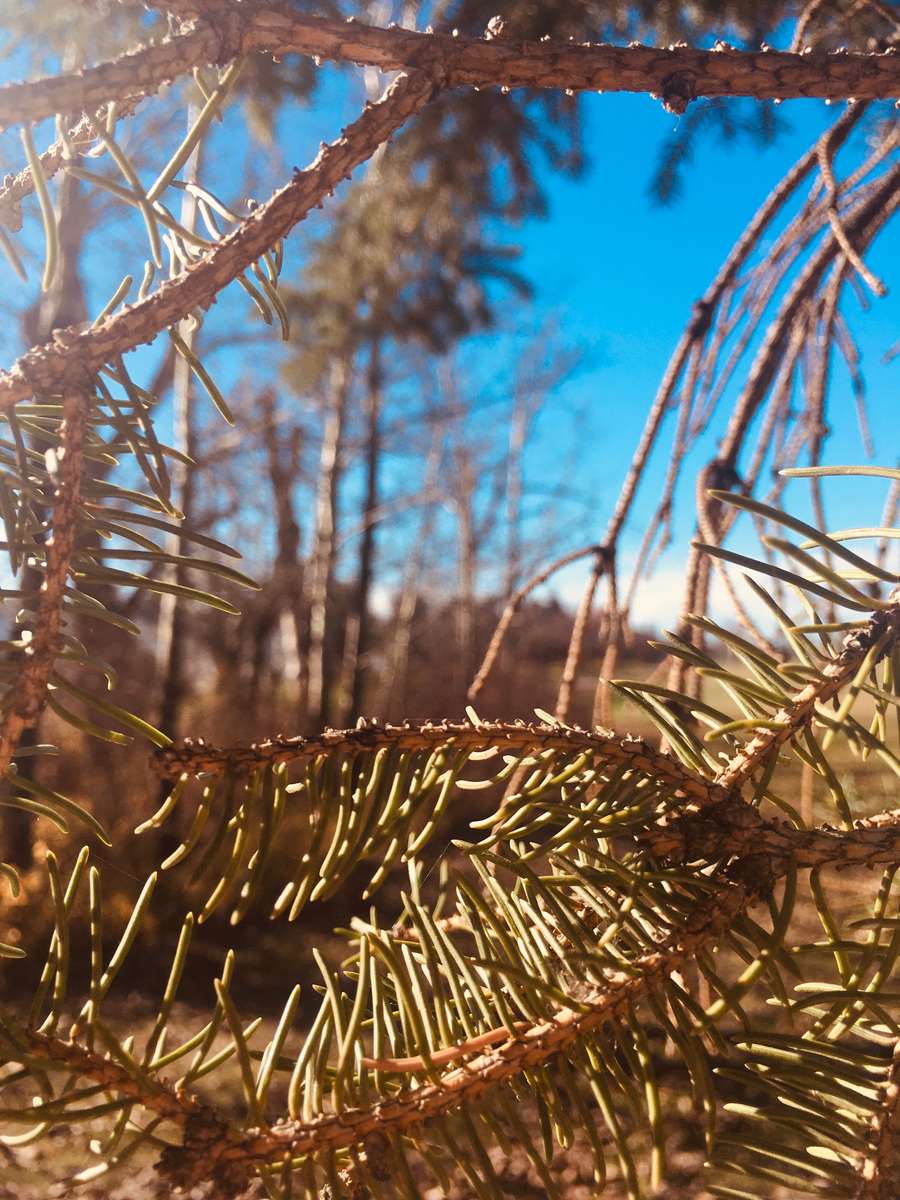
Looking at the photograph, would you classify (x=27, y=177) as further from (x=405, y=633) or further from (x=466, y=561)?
(x=466, y=561)

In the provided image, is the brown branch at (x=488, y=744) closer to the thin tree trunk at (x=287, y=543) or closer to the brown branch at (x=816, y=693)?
the brown branch at (x=816, y=693)

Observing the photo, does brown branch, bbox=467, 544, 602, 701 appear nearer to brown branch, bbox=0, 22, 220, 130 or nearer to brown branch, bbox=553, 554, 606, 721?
brown branch, bbox=553, 554, 606, 721

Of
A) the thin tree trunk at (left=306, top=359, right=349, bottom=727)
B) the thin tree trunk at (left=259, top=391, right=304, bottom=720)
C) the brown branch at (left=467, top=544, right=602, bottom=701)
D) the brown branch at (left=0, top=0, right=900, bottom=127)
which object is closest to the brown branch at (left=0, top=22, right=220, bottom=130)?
the brown branch at (left=0, top=0, right=900, bottom=127)

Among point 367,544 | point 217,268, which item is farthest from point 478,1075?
point 367,544

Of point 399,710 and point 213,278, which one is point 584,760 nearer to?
point 213,278

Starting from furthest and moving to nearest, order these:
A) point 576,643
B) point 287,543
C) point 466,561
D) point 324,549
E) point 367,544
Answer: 1. point 466,561
2. point 287,543
3. point 367,544
4. point 324,549
5. point 576,643
